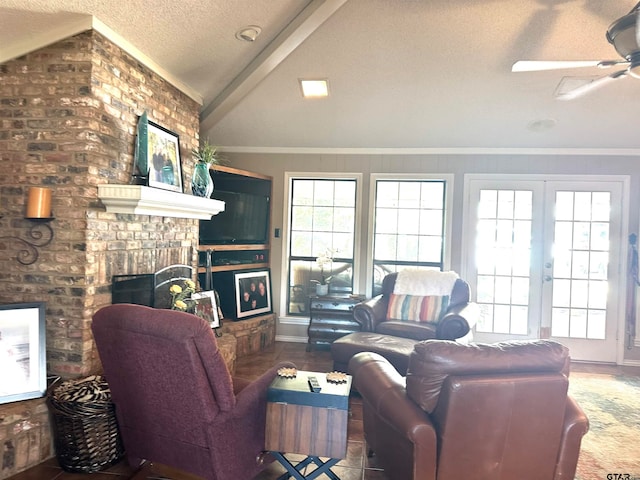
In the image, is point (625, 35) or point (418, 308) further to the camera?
point (418, 308)

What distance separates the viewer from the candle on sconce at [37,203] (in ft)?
8.25

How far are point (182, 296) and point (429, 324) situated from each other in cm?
229

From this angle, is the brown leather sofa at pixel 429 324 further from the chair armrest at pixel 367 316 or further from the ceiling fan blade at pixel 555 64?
the ceiling fan blade at pixel 555 64

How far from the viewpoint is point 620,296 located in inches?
187

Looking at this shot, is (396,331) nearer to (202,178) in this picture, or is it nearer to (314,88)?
(202,178)

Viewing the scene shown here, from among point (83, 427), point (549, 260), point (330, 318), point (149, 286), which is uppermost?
point (549, 260)

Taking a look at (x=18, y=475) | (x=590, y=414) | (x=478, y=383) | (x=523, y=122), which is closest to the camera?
(x=478, y=383)

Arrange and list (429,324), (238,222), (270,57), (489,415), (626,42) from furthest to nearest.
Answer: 1. (238,222)
2. (429,324)
3. (270,57)
4. (626,42)
5. (489,415)

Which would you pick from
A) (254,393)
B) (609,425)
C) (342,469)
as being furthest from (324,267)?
(254,393)

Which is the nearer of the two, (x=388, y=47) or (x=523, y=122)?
(x=388, y=47)

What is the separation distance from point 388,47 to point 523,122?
5.95 ft

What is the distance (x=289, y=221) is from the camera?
17.5 feet

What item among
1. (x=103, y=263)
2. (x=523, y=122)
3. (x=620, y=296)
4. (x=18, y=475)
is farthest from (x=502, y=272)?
(x=18, y=475)

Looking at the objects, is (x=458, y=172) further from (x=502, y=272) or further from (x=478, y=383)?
(x=478, y=383)
